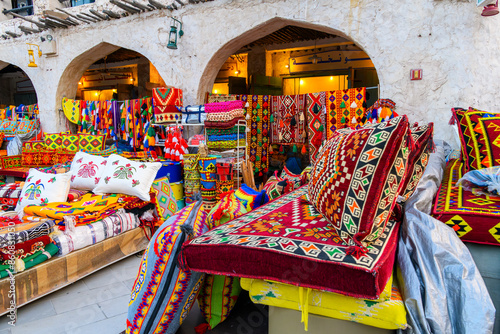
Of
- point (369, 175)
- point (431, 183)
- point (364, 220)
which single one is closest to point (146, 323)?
point (364, 220)

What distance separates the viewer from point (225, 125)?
451 cm

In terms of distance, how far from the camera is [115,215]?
2.96 m

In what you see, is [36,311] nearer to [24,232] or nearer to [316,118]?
[24,232]

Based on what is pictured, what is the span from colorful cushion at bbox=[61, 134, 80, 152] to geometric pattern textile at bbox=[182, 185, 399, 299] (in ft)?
14.3

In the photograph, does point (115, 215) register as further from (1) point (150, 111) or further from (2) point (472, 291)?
(1) point (150, 111)

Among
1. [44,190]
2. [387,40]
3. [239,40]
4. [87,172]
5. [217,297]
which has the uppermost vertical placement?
[239,40]

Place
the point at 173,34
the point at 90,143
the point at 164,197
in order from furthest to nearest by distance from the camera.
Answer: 1. the point at 173,34
2. the point at 90,143
3. the point at 164,197

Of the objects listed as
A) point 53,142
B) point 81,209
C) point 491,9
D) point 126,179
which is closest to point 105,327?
point 81,209

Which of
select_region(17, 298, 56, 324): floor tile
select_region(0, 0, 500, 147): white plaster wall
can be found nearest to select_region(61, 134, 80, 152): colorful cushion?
select_region(0, 0, 500, 147): white plaster wall

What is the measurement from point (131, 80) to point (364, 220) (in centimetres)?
1066

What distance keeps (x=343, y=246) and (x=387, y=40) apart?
396 centimetres

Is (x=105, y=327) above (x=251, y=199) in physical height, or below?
below

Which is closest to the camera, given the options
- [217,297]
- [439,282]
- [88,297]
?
[439,282]

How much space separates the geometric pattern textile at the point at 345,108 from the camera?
4.66m
